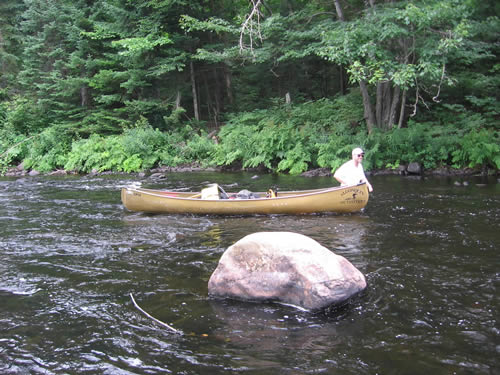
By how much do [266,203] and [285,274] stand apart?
16.2 feet

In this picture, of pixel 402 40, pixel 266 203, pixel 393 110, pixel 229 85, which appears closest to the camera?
pixel 266 203

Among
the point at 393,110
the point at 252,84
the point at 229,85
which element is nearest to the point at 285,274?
the point at 393,110

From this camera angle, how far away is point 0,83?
31328 mm

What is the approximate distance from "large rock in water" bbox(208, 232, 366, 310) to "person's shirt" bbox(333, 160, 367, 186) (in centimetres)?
499

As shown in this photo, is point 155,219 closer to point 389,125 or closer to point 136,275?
point 136,275

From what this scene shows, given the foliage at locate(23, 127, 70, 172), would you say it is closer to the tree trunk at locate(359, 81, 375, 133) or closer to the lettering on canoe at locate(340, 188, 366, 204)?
the tree trunk at locate(359, 81, 375, 133)

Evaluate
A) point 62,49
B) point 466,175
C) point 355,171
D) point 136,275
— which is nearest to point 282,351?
point 136,275

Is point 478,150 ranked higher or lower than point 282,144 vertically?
lower

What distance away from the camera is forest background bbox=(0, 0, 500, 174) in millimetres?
14281

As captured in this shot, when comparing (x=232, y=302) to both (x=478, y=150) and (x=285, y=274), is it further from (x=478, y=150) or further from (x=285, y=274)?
(x=478, y=150)

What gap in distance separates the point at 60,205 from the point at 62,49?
18.9 metres

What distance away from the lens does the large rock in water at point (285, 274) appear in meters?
4.60

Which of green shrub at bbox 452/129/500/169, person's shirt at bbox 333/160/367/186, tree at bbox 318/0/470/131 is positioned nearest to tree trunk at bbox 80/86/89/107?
tree at bbox 318/0/470/131

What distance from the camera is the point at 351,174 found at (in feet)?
32.0
